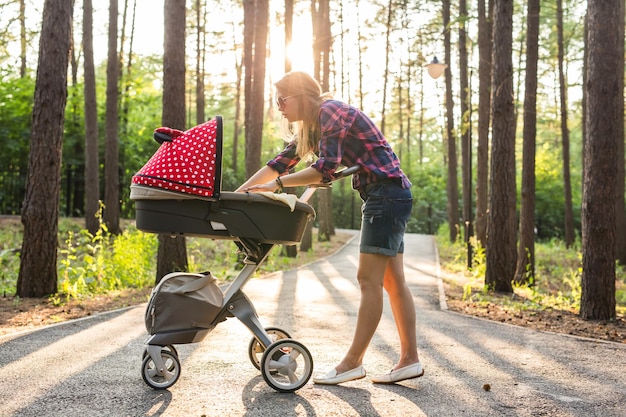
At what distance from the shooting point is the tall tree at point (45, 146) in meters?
9.63

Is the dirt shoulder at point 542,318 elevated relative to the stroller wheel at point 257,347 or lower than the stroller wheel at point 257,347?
lower

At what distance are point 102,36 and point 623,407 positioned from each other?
32121 mm

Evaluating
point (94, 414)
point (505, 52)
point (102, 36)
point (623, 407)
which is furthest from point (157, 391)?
point (102, 36)

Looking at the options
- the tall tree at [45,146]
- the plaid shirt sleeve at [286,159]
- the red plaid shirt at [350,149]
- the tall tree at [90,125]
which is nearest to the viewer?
the red plaid shirt at [350,149]

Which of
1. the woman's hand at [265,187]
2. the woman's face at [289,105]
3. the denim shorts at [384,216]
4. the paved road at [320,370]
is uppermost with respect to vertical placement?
the woman's face at [289,105]

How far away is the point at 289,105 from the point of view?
191 inches

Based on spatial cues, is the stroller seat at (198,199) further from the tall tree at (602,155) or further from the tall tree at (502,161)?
the tall tree at (502,161)

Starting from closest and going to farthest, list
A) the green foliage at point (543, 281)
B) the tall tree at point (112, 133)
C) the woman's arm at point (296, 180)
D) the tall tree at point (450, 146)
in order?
the woman's arm at point (296, 180)
the green foliage at point (543, 281)
the tall tree at point (112, 133)
the tall tree at point (450, 146)

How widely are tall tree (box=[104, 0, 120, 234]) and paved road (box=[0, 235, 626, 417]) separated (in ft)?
48.3

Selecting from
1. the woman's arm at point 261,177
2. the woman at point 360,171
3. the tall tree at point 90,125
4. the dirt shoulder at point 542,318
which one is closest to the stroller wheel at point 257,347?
the woman at point 360,171

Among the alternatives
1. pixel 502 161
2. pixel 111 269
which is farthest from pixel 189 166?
pixel 502 161

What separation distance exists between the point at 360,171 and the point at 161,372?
1.84 metres

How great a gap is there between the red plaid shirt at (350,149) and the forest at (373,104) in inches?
95.1

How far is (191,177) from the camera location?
4.46 meters
